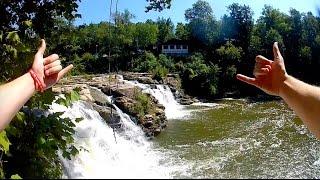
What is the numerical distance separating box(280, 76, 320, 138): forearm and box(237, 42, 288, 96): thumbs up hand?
0.13 ft

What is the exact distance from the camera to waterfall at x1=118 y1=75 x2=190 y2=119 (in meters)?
12.0

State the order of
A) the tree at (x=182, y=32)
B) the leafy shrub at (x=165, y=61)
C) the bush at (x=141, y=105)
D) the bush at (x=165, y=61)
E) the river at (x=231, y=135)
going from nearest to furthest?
A: the tree at (x=182, y=32) → the leafy shrub at (x=165, y=61) → the bush at (x=165, y=61) → the river at (x=231, y=135) → the bush at (x=141, y=105)

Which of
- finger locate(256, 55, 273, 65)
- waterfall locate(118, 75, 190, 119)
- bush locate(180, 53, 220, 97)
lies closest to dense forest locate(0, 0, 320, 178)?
finger locate(256, 55, 273, 65)

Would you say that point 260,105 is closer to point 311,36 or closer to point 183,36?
point 311,36

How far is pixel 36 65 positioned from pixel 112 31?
17cm

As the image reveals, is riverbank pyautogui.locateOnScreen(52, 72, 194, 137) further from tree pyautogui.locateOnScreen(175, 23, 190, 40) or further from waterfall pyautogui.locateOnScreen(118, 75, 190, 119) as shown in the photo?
tree pyautogui.locateOnScreen(175, 23, 190, 40)

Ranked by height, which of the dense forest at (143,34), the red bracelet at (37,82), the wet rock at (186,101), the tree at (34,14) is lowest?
the wet rock at (186,101)

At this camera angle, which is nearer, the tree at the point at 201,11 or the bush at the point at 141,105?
the tree at the point at 201,11

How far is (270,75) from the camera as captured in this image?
94cm

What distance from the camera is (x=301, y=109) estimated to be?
86cm

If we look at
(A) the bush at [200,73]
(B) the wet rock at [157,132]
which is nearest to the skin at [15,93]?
(A) the bush at [200,73]

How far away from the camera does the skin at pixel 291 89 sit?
84cm

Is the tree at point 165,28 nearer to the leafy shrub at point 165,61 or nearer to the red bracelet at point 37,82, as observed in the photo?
the red bracelet at point 37,82

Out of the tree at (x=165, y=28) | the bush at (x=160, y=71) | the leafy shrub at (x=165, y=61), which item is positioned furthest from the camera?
the bush at (x=160, y=71)
